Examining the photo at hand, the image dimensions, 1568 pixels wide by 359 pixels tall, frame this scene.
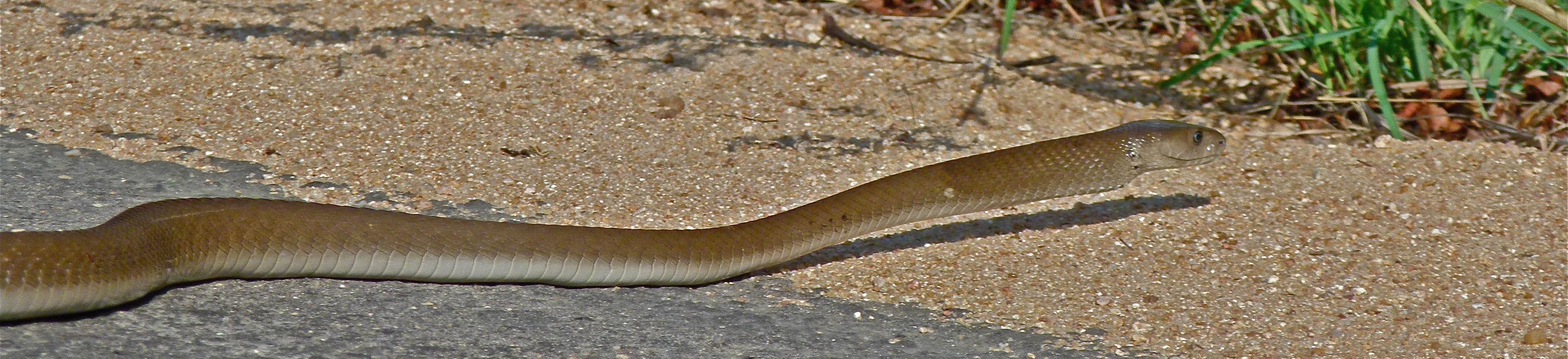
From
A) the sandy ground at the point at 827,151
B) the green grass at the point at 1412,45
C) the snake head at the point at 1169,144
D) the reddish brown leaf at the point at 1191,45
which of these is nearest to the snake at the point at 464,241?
the snake head at the point at 1169,144

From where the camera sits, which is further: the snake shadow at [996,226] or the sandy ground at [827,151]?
the snake shadow at [996,226]

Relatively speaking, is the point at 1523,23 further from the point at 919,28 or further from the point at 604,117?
the point at 604,117

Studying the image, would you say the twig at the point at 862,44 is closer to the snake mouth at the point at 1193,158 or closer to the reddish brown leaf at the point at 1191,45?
the reddish brown leaf at the point at 1191,45

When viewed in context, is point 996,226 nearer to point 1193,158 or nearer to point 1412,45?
point 1193,158

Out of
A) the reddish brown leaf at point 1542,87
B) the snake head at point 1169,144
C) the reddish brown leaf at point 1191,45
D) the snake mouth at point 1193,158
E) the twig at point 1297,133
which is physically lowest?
the twig at point 1297,133

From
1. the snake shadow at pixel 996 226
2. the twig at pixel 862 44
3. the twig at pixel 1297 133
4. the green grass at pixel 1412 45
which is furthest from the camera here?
the twig at pixel 862 44

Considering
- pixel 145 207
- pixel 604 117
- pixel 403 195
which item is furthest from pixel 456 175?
pixel 145 207
